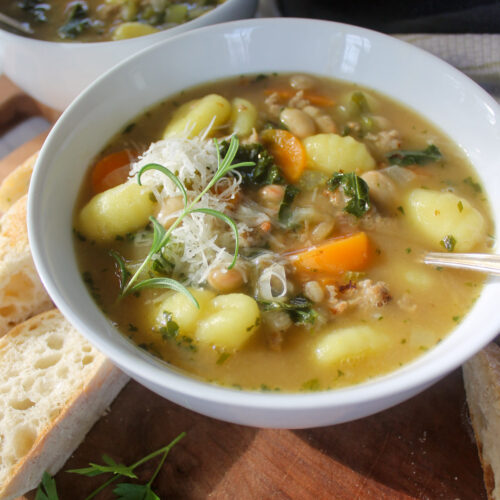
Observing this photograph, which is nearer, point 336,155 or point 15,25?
point 336,155

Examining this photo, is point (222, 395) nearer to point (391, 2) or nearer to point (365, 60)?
point (365, 60)

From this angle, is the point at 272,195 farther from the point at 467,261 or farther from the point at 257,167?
the point at 467,261

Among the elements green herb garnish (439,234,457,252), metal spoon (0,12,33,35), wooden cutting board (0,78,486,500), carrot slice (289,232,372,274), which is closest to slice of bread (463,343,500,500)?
wooden cutting board (0,78,486,500)

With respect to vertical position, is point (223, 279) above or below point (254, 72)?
below

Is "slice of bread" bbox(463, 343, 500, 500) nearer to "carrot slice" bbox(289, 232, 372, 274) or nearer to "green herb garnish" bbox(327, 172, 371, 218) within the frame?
"carrot slice" bbox(289, 232, 372, 274)

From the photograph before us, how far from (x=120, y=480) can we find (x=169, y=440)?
221 millimetres

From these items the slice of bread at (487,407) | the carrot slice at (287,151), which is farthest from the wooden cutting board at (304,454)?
the carrot slice at (287,151)

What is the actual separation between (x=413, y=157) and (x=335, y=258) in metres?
0.69

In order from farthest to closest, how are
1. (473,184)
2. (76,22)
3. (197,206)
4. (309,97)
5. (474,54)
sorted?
1. (76,22)
2. (474,54)
3. (309,97)
4. (473,184)
5. (197,206)

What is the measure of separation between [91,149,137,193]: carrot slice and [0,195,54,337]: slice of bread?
50 centimetres

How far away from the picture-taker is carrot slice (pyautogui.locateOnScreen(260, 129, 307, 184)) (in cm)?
246

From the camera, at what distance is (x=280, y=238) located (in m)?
2.25

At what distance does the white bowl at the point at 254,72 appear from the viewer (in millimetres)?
1601

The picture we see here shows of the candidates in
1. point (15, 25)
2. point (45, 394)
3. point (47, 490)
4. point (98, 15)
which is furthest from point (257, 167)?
point (15, 25)
